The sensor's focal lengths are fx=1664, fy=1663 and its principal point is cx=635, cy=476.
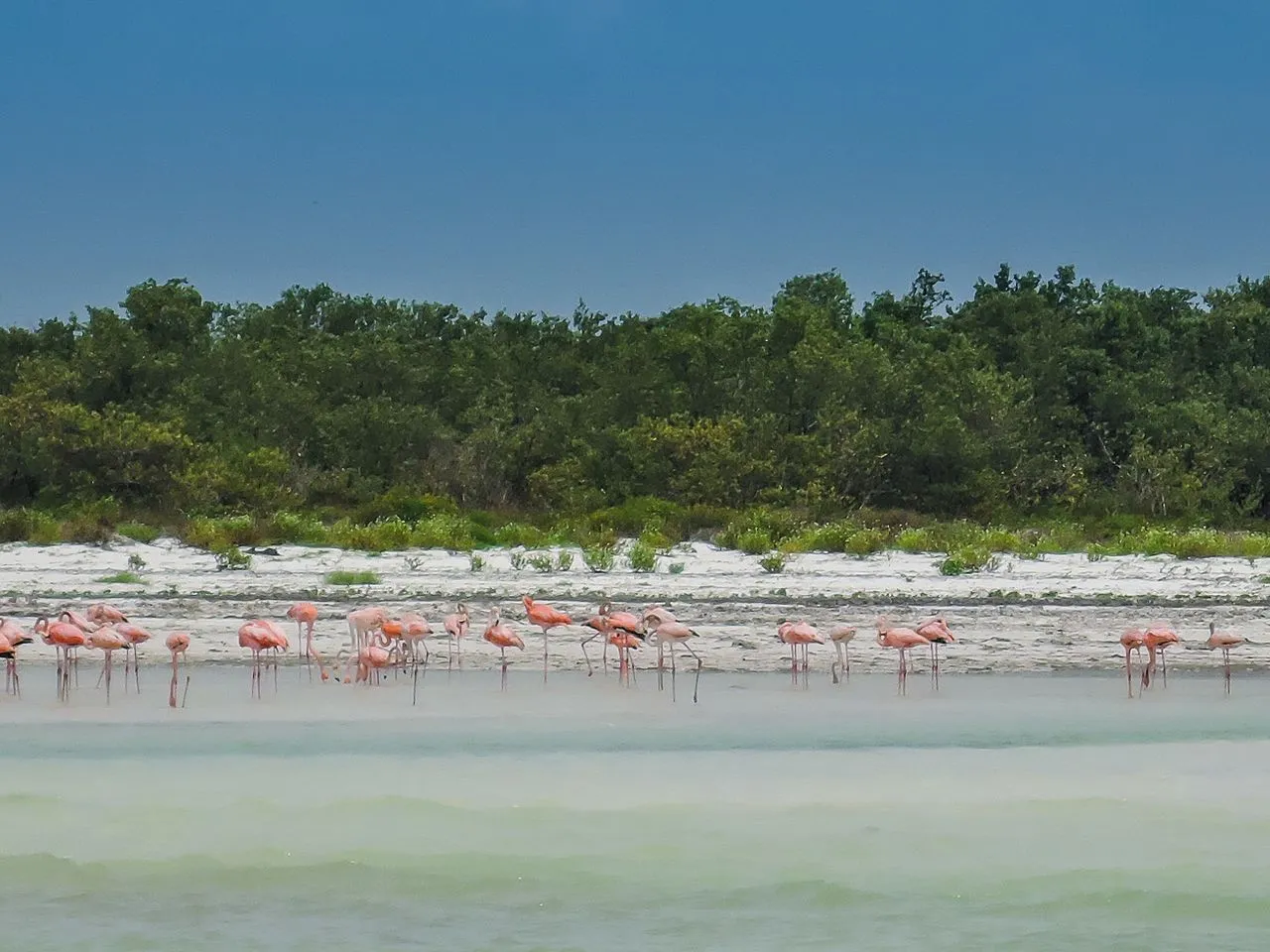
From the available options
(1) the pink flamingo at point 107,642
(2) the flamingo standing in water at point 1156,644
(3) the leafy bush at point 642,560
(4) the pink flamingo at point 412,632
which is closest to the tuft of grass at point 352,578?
(3) the leafy bush at point 642,560

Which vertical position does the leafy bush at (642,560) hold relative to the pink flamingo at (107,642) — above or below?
above

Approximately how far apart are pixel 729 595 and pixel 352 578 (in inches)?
188

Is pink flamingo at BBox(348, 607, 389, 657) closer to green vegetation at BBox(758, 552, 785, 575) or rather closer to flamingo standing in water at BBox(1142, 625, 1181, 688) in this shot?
flamingo standing in water at BBox(1142, 625, 1181, 688)

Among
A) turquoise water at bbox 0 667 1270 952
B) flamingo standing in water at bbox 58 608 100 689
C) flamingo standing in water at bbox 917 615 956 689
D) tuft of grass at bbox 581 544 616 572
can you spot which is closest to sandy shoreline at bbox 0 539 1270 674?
tuft of grass at bbox 581 544 616 572

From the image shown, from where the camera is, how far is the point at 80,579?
2131 cm

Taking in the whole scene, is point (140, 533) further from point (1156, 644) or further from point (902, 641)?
point (1156, 644)

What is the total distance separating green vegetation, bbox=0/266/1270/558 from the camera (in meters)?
30.2

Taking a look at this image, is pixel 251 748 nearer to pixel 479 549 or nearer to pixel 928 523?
pixel 479 549

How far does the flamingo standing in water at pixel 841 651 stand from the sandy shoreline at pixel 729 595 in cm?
26

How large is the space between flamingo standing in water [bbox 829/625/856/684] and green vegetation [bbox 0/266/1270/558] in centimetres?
1094

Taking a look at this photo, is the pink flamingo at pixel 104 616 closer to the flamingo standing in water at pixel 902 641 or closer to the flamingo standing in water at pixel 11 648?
the flamingo standing in water at pixel 11 648

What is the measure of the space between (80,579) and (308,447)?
51.9 feet

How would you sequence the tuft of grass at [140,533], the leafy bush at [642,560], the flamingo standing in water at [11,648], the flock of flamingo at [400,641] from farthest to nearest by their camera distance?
the tuft of grass at [140,533] < the leafy bush at [642,560] < the flock of flamingo at [400,641] < the flamingo standing in water at [11,648]

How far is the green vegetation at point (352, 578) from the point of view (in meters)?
20.5
